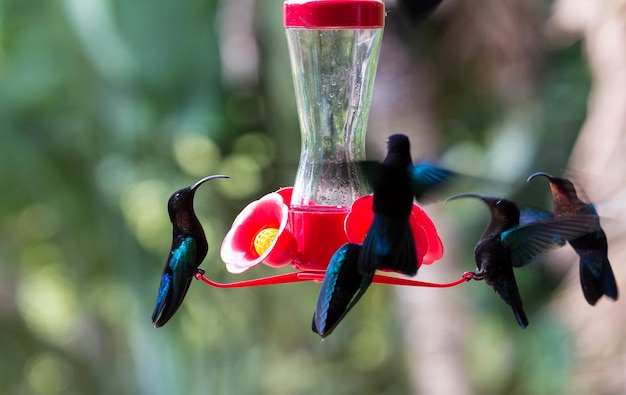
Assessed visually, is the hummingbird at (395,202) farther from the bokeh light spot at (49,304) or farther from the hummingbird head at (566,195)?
the bokeh light spot at (49,304)

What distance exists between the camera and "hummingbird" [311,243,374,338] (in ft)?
7.39

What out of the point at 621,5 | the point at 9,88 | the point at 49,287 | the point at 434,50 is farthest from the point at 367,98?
the point at 49,287

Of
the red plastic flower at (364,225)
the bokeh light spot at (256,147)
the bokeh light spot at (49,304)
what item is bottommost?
the bokeh light spot at (49,304)

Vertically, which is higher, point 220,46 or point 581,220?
point 581,220

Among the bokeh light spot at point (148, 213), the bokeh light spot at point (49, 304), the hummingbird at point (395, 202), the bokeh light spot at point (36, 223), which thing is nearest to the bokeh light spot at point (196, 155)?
the bokeh light spot at point (148, 213)

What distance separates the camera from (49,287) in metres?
8.73

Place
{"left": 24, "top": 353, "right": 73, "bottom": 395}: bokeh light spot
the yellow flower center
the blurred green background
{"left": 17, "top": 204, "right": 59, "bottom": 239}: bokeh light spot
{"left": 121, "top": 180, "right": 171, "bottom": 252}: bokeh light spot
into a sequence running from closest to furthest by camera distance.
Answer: the yellow flower center, the blurred green background, {"left": 121, "top": 180, "right": 171, "bottom": 252}: bokeh light spot, {"left": 17, "top": 204, "right": 59, "bottom": 239}: bokeh light spot, {"left": 24, "top": 353, "right": 73, "bottom": 395}: bokeh light spot

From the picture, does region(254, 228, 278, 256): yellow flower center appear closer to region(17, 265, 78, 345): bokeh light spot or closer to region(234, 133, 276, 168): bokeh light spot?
region(234, 133, 276, 168): bokeh light spot

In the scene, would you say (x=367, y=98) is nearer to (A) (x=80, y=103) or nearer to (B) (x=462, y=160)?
(B) (x=462, y=160)

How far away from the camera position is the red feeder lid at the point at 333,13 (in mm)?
2387

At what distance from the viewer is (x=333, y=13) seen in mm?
2389

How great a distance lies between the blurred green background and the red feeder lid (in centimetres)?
339

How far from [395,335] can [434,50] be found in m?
2.44

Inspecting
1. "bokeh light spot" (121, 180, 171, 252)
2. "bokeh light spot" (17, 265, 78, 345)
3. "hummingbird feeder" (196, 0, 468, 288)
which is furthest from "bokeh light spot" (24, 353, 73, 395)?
"hummingbird feeder" (196, 0, 468, 288)
